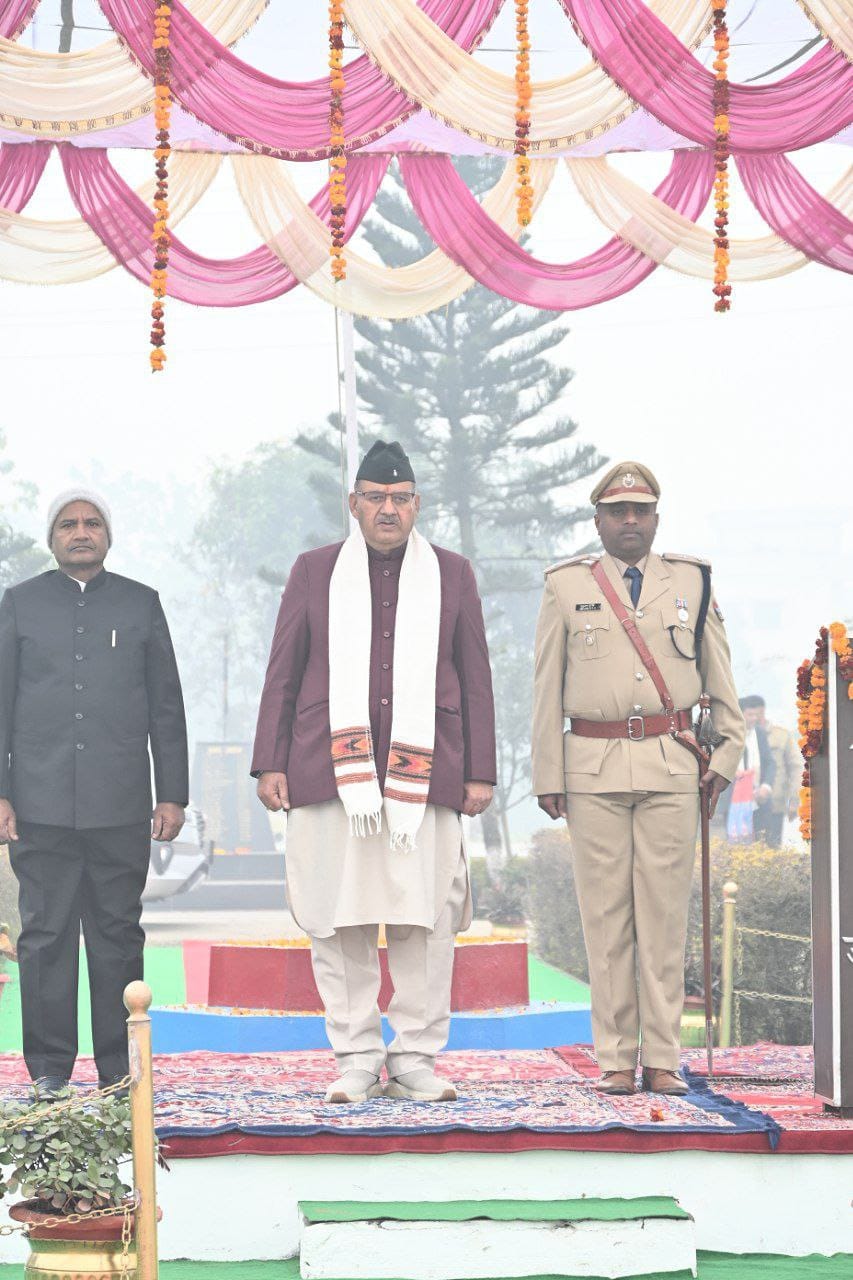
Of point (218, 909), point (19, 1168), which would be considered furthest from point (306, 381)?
point (19, 1168)

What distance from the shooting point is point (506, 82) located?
227 inches

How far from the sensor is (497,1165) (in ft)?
15.0

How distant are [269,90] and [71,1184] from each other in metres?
3.55

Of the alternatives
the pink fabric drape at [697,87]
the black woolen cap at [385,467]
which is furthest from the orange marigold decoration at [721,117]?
the black woolen cap at [385,467]

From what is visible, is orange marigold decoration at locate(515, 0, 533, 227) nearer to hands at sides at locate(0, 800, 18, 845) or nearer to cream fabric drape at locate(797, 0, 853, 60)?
cream fabric drape at locate(797, 0, 853, 60)

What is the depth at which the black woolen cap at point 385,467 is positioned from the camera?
17.8 ft

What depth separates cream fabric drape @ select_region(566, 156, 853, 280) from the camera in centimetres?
648

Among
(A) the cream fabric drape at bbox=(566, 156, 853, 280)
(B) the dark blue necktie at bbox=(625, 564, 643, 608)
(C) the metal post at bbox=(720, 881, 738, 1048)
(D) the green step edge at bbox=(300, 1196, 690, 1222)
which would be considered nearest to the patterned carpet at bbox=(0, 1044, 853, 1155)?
(D) the green step edge at bbox=(300, 1196, 690, 1222)

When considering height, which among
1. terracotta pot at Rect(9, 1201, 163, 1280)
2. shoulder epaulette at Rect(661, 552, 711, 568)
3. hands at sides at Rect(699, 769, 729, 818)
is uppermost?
shoulder epaulette at Rect(661, 552, 711, 568)

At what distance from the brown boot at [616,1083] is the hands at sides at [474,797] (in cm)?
90

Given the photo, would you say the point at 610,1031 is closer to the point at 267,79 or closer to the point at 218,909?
the point at 267,79

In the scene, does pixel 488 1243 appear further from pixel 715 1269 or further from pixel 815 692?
pixel 815 692

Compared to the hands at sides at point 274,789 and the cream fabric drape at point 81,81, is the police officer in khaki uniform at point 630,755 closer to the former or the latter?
the hands at sides at point 274,789

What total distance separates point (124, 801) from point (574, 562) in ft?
5.32
